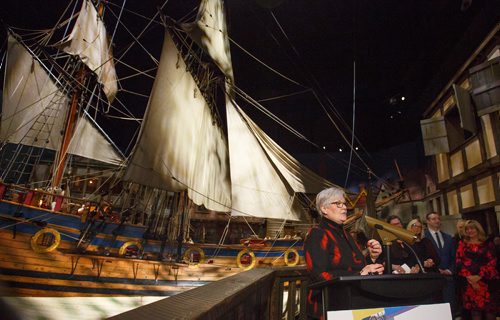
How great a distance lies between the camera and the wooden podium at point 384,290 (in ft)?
3.84

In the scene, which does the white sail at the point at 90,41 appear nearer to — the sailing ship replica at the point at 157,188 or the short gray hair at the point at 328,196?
the sailing ship replica at the point at 157,188

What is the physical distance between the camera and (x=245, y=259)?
8.20 meters

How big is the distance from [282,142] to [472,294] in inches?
503

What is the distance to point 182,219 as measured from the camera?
871 centimetres

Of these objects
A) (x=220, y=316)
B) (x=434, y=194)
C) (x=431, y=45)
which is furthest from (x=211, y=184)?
(x=220, y=316)

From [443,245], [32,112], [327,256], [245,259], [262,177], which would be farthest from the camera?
[32,112]

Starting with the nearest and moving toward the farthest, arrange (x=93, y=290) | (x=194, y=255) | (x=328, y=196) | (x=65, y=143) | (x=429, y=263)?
1. (x=328, y=196)
2. (x=429, y=263)
3. (x=93, y=290)
4. (x=194, y=255)
5. (x=65, y=143)

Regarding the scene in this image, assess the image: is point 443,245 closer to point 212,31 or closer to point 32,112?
point 212,31

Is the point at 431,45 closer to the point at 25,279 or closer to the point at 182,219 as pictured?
the point at 182,219

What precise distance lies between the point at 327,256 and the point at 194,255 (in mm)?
6978

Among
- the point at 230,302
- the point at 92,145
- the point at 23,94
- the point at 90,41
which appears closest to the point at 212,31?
the point at 90,41

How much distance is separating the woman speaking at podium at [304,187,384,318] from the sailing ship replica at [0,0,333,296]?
4.59 meters

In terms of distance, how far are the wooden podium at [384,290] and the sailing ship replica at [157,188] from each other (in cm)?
495

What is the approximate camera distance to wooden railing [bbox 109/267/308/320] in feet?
2.91
